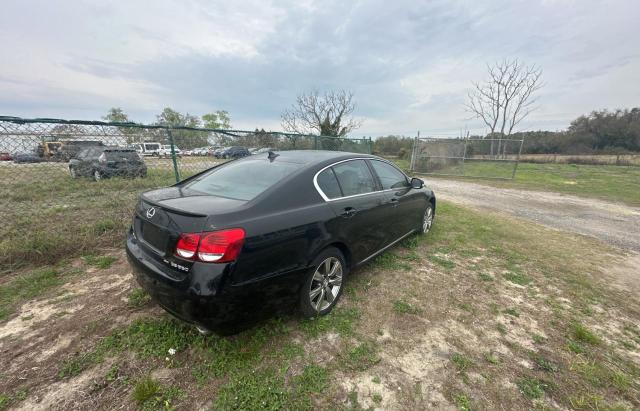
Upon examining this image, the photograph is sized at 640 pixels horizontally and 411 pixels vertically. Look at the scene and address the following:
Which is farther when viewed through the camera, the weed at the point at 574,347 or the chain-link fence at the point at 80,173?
the chain-link fence at the point at 80,173

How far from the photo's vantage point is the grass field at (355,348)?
175 centimetres

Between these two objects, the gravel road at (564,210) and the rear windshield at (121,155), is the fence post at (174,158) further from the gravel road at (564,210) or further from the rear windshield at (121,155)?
the gravel road at (564,210)

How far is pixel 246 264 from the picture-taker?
1.82m

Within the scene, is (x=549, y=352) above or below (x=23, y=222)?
below

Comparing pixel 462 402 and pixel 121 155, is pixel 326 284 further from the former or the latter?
pixel 121 155

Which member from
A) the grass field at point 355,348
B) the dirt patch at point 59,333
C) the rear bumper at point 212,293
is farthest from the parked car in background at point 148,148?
the rear bumper at point 212,293

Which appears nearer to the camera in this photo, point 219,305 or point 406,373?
point 219,305

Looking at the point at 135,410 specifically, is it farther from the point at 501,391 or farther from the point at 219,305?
Result: the point at 501,391

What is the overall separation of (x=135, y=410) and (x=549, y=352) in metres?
3.06

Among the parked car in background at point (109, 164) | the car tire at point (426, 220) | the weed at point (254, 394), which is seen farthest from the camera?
the car tire at point (426, 220)


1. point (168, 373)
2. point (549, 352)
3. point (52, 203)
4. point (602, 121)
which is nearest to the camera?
point (168, 373)

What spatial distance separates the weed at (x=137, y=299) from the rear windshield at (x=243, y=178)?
4.01ft

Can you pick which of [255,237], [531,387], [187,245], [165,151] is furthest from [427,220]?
[165,151]

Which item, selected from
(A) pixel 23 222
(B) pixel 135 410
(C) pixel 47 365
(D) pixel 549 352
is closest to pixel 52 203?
(A) pixel 23 222
